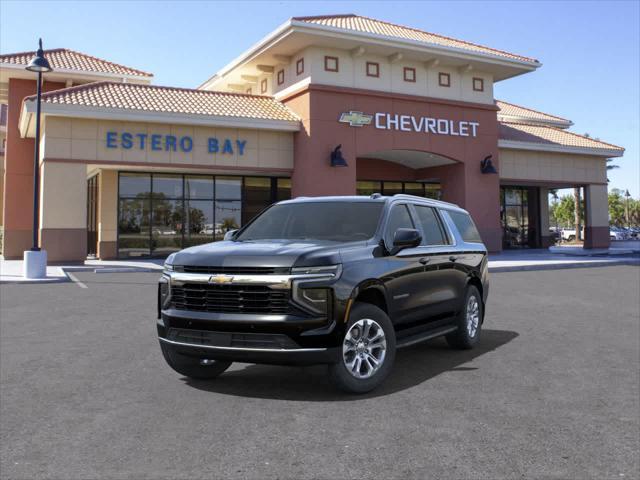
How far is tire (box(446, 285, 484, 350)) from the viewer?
24.6ft

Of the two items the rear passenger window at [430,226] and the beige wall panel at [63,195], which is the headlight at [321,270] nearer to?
the rear passenger window at [430,226]

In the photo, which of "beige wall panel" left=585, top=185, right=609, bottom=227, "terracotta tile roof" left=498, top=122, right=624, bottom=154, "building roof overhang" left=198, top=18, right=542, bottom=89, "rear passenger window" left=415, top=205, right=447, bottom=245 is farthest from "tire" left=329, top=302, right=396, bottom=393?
"beige wall panel" left=585, top=185, right=609, bottom=227

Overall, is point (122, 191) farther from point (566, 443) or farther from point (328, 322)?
point (566, 443)

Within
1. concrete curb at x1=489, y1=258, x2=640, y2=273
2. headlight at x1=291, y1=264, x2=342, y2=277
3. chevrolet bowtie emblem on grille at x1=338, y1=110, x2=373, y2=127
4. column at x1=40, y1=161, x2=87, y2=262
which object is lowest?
concrete curb at x1=489, y1=258, x2=640, y2=273

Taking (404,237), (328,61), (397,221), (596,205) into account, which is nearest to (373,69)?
(328,61)

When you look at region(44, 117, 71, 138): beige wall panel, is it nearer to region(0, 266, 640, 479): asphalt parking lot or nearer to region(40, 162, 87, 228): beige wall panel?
region(40, 162, 87, 228): beige wall panel

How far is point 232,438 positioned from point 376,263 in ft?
7.52

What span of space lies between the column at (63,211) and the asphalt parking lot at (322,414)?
14.7 m

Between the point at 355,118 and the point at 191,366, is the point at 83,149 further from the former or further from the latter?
the point at 191,366

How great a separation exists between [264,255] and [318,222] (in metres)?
1.40

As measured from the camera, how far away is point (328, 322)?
5164mm

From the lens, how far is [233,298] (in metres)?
5.24

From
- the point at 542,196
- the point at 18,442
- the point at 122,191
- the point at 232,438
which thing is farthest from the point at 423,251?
the point at 542,196

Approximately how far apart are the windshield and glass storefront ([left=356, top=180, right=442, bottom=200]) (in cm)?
2430
